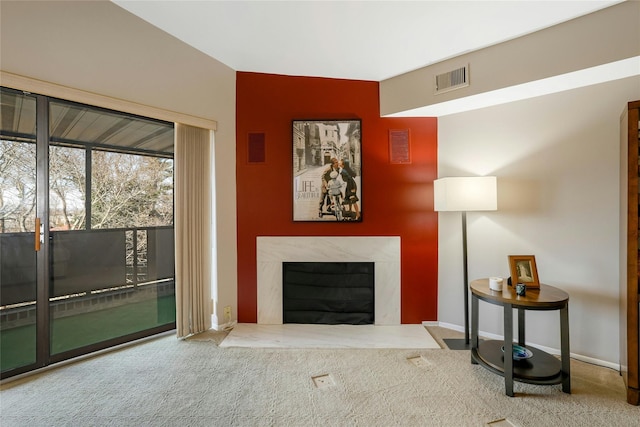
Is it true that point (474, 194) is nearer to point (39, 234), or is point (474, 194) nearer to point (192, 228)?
point (192, 228)

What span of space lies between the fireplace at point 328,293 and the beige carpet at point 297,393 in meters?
0.66

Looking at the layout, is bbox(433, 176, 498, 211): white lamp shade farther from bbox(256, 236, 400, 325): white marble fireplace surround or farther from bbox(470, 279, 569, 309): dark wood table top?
bbox(256, 236, 400, 325): white marble fireplace surround

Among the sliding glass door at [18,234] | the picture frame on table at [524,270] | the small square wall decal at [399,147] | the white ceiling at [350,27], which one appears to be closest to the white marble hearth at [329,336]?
the picture frame on table at [524,270]

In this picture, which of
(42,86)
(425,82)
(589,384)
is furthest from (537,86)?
(42,86)

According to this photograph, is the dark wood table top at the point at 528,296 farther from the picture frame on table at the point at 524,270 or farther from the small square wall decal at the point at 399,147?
the small square wall decal at the point at 399,147

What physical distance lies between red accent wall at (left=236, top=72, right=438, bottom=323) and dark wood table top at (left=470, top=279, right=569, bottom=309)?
0.95 m

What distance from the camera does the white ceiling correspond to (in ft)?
6.95

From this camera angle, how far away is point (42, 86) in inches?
79.5

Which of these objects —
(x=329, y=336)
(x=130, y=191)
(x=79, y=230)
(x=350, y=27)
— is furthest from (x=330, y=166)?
(x=79, y=230)

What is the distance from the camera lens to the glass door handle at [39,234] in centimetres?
216

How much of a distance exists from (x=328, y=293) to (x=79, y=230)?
7.60ft

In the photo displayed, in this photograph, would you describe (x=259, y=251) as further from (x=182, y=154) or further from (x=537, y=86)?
(x=537, y=86)

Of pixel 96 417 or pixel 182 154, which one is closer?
pixel 96 417

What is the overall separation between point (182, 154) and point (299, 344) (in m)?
2.11
